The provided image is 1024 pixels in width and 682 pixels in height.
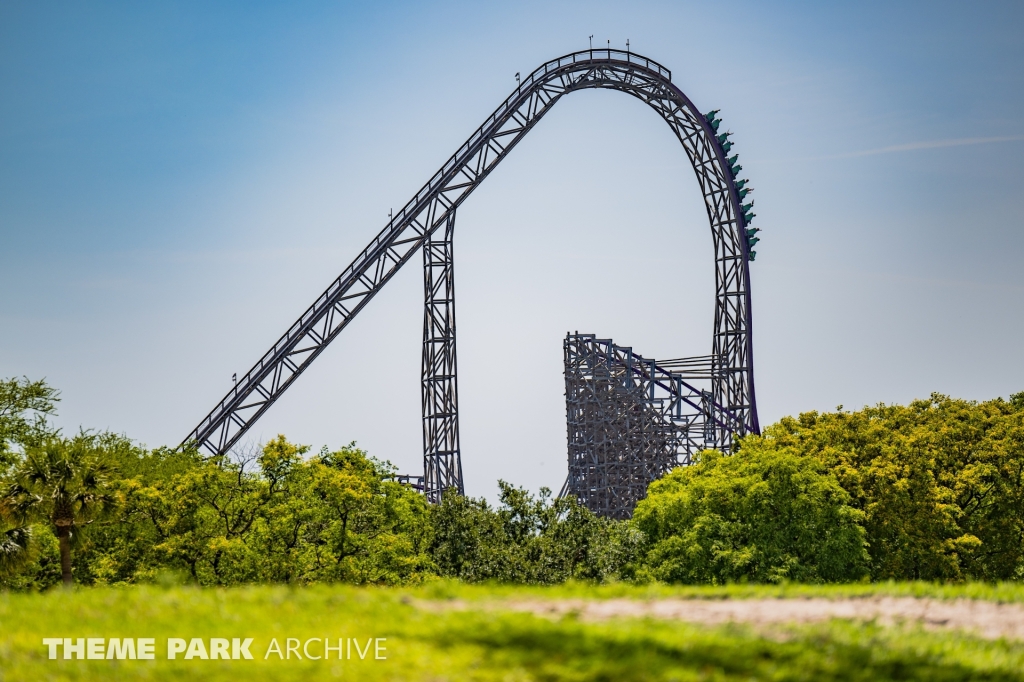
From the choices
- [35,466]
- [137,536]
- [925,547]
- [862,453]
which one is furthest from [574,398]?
[35,466]

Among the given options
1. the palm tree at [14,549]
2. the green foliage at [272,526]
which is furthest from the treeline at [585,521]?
the palm tree at [14,549]

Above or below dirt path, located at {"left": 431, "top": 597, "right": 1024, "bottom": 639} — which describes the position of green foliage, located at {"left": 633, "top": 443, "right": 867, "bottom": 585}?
above

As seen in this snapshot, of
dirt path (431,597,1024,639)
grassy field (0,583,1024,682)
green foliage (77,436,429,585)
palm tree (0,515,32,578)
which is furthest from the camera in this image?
green foliage (77,436,429,585)

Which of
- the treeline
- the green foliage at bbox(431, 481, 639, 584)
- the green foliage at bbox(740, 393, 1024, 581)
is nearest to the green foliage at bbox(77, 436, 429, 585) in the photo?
the treeline

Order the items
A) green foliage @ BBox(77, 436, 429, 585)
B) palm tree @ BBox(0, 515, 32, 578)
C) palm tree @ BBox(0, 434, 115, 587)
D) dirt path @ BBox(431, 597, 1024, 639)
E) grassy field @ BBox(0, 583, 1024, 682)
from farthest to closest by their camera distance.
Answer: green foliage @ BBox(77, 436, 429, 585)
palm tree @ BBox(0, 434, 115, 587)
palm tree @ BBox(0, 515, 32, 578)
dirt path @ BBox(431, 597, 1024, 639)
grassy field @ BBox(0, 583, 1024, 682)

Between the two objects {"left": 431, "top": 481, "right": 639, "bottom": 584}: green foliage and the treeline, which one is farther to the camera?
{"left": 431, "top": 481, "right": 639, "bottom": 584}: green foliage

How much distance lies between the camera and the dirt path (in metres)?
13.6

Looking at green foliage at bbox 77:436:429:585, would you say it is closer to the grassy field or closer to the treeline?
the treeline

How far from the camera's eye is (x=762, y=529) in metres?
35.1

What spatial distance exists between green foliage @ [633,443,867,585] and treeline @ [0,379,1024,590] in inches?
2.5

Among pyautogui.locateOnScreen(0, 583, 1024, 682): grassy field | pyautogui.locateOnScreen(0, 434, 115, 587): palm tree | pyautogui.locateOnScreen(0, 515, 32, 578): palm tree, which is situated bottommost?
pyautogui.locateOnScreen(0, 583, 1024, 682): grassy field

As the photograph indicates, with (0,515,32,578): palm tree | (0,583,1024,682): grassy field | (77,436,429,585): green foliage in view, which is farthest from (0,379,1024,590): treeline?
(0,583,1024,682): grassy field

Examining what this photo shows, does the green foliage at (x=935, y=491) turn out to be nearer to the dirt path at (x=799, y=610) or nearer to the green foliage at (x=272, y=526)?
the green foliage at (x=272, y=526)

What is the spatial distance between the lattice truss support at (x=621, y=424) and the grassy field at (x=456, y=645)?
34.8 metres
